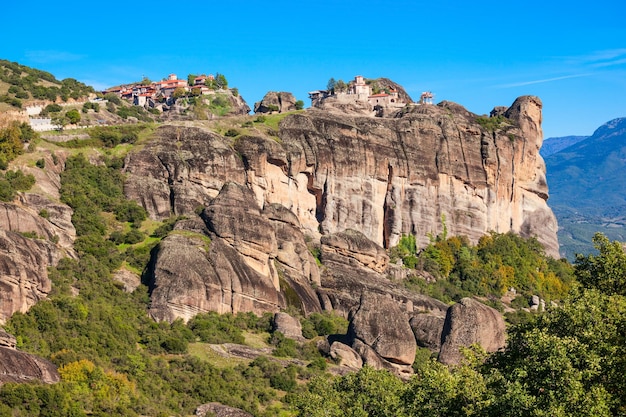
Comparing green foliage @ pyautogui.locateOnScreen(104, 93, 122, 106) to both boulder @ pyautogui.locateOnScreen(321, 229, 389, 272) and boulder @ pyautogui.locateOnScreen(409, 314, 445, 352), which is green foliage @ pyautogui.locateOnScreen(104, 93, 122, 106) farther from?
boulder @ pyautogui.locateOnScreen(409, 314, 445, 352)

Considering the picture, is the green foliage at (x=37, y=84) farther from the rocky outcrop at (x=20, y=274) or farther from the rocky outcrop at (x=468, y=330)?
the rocky outcrop at (x=468, y=330)

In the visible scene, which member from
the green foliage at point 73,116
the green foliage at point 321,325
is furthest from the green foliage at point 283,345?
the green foliage at point 73,116

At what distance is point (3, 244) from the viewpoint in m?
62.8

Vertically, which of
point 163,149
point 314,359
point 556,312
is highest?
point 163,149

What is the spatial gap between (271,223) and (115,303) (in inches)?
685

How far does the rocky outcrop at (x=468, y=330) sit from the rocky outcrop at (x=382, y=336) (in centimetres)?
259

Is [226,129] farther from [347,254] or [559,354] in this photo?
[559,354]

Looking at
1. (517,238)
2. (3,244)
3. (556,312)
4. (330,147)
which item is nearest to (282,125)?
(330,147)

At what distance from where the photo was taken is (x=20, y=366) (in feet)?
168

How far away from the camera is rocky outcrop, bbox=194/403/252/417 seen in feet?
193

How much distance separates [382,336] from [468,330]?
6.21 m

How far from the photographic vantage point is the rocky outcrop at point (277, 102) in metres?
119

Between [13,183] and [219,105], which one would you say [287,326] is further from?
[219,105]

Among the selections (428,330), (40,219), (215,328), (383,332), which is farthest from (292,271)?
(40,219)
